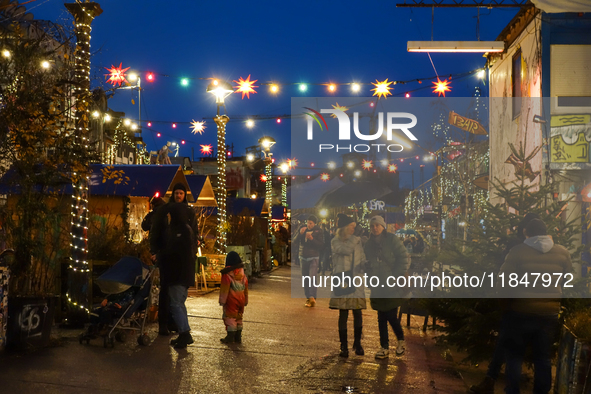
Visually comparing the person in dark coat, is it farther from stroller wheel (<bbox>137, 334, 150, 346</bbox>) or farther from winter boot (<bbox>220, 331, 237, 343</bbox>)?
winter boot (<bbox>220, 331, 237, 343</bbox>)

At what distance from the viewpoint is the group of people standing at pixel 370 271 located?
26.7 feet

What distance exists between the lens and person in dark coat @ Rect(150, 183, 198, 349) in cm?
816

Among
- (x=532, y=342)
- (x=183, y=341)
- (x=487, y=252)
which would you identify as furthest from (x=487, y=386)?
(x=183, y=341)

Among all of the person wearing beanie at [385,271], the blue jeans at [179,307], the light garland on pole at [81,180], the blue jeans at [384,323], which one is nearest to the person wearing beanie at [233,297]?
the blue jeans at [179,307]

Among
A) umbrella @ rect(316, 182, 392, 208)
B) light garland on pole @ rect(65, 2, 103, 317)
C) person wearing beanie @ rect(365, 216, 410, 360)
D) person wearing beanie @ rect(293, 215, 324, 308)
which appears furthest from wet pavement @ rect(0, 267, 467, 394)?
umbrella @ rect(316, 182, 392, 208)

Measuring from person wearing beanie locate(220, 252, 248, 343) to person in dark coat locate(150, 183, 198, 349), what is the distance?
51cm

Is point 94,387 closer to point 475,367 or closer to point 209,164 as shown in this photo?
point 475,367

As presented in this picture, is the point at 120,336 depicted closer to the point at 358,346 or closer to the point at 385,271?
the point at 358,346

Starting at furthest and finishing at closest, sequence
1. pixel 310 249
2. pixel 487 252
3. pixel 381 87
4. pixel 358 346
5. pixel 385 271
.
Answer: pixel 381 87
pixel 310 249
pixel 385 271
pixel 358 346
pixel 487 252

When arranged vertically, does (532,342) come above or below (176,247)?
below

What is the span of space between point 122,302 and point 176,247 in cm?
99

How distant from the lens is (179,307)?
799 centimetres

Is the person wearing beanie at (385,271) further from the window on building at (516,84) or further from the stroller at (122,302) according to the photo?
the window on building at (516,84)

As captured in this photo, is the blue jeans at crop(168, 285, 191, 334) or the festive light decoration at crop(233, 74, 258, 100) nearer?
the blue jeans at crop(168, 285, 191, 334)
